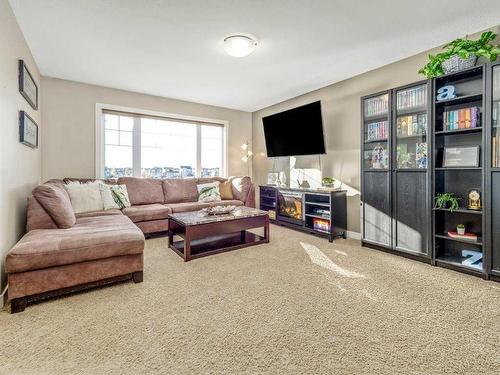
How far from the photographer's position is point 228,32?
2623 mm

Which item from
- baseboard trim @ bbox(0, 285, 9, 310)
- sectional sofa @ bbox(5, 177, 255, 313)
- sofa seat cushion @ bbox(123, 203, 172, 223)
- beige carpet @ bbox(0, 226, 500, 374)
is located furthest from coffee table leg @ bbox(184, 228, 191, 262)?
baseboard trim @ bbox(0, 285, 9, 310)

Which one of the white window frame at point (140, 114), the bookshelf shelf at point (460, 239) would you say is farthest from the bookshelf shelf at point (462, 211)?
the white window frame at point (140, 114)

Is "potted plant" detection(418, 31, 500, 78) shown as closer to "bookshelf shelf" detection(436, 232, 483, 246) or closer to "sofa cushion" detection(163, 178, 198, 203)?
"bookshelf shelf" detection(436, 232, 483, 246)

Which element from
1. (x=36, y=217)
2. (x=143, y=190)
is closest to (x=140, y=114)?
(x=143, y=190)

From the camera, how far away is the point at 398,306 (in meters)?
1.89

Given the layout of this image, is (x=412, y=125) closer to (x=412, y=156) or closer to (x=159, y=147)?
(x=412, y=156)

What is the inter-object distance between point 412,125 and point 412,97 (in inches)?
12.2

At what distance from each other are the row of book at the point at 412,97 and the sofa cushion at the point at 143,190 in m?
3.75

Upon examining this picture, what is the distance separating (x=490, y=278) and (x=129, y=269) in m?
3.18

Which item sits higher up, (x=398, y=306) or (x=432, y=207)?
(x=432, y=207)

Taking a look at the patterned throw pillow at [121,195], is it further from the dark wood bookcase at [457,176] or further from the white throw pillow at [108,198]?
the dark wood bookcase at [457,176]

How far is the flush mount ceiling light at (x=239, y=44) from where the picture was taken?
8.80 feet

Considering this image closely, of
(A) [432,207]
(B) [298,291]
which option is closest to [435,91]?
(A) [432,207]

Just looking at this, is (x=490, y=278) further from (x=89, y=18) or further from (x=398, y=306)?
(x=89, y=18)
